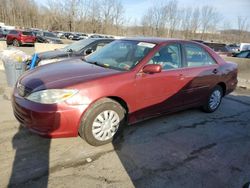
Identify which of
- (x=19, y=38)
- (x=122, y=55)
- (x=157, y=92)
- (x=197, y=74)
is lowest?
(x=19, y=38)

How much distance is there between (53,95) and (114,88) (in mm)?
853

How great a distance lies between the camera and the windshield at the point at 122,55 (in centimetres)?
388

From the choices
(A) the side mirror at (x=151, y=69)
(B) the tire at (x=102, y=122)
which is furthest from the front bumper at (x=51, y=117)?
(A) the side mirror at (x=151, y=69)

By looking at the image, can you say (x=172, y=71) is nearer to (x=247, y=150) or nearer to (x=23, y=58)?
(x=247, y=150)

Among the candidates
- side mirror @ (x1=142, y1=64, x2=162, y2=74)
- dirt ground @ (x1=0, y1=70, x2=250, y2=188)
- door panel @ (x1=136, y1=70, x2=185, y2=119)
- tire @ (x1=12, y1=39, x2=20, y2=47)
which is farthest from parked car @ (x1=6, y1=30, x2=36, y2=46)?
side mirror @ (x1=142, y1=64, x2=162, y2=74)

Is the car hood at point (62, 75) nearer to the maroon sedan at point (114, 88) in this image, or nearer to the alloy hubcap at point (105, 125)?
the maroon sedan at point (114, 88)

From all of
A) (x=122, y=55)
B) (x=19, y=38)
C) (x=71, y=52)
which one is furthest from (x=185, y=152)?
(x=19, y=38)

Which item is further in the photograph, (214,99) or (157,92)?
(214,99)

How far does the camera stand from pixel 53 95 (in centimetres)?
304

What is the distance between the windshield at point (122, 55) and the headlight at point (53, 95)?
104 cm

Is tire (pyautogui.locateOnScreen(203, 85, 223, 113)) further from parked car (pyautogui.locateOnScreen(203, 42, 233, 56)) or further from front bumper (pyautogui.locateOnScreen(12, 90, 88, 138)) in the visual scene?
parked car (pyautogui.locateOnScreen(203, 42, 233, 56))

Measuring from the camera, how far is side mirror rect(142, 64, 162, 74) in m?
3.65

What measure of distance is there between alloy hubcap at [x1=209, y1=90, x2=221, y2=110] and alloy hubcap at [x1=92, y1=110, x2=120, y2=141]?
8.75 feet

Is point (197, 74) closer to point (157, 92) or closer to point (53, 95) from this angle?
point (157, 92)
